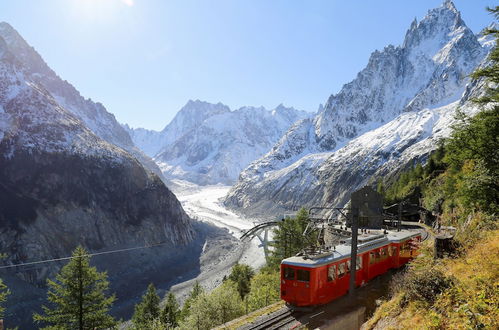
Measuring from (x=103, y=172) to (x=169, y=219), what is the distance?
91.1 ft

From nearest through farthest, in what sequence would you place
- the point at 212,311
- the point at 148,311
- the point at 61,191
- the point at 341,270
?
the point at 341,270
the point at 212,311
the point at 148,311
the point at 61,191

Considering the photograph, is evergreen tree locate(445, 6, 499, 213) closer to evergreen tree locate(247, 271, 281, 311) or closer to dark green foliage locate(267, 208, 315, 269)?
evergreen tree locate(247, 271, 281, 311)

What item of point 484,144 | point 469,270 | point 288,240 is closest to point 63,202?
point 288,240

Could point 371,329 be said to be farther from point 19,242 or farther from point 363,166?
point 363,166

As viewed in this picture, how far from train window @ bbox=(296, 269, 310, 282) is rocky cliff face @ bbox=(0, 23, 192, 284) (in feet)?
221

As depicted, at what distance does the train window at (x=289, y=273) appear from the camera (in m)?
20.0

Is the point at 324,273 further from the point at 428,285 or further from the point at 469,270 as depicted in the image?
the point at 469,270

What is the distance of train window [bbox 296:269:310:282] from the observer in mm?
19359

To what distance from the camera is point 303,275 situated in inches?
770

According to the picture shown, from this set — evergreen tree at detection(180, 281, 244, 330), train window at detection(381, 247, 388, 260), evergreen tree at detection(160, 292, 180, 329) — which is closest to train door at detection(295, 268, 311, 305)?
train window at detection(381, 247, 388, 260)

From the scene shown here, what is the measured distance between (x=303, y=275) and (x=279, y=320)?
304 centimetres

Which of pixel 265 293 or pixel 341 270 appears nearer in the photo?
pixel 341 270

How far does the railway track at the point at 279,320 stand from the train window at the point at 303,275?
2.19m

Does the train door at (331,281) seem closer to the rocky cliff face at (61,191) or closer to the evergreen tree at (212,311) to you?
the evergreen tree at (212,311)
